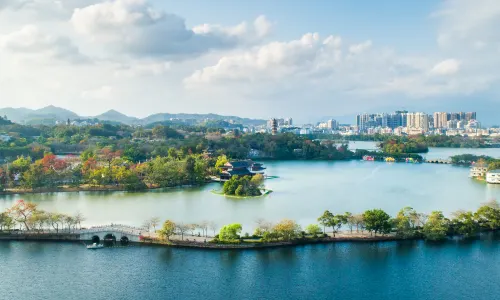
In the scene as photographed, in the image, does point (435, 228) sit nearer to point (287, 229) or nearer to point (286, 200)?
point (287, 229)

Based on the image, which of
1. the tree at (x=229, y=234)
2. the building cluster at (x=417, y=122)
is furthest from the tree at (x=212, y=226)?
the building cluster at (x=417, y=122)

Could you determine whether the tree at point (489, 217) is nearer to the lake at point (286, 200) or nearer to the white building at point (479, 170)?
the lake at point (286, 200)

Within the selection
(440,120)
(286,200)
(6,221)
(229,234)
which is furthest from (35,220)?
(440,120)

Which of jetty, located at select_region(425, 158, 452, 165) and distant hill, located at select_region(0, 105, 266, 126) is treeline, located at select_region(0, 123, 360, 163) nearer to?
jetty, located at select_region(425, 158, 452, 165)

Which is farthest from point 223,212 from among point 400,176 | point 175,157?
point 400,176

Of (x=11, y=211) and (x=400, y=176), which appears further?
(x=400, y=176)

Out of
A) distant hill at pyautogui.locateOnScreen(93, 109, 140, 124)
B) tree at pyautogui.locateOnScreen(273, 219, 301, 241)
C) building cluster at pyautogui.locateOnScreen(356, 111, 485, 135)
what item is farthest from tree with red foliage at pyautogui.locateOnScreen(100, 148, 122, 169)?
distant hill at pyautogui.locateOnScreen(93, 109, 140, 124)

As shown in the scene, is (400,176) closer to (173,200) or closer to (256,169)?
(256,169)
